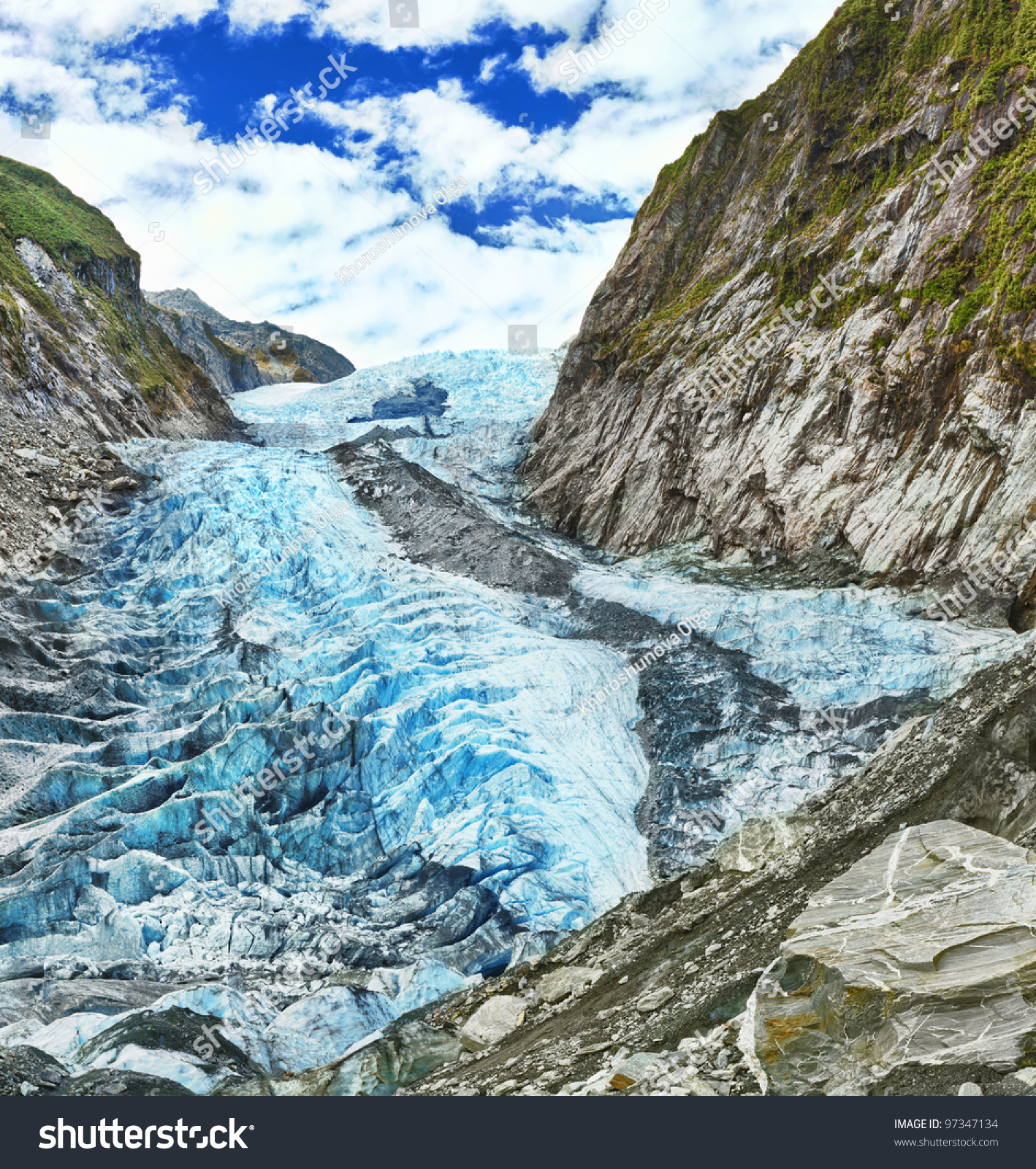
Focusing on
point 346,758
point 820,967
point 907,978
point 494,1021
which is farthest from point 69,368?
point 907,978

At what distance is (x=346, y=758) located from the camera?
1805cm

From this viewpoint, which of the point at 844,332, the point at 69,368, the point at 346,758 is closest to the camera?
the point at 346,758

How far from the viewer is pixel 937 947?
262 inches

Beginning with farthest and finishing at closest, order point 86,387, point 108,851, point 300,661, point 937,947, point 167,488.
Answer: point 86,387, point 167,488, point 300,661, point 108,851, point 937,947

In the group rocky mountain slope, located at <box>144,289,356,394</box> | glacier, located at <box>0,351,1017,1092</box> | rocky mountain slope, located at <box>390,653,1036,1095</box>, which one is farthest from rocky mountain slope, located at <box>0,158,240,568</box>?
rocky mountain slope, located at <box>390,653,1036,1095</box>

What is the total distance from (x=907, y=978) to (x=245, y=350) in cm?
8473

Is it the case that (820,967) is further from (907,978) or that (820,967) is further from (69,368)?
(69,368)

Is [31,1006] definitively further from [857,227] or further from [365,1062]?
[857,227]

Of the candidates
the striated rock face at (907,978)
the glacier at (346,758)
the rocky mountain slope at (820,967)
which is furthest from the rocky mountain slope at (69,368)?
the striated rock face at (907,978)

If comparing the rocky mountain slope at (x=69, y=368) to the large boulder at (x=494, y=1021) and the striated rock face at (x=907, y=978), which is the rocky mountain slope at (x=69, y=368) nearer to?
the large boulder at (x=494, y=1021)

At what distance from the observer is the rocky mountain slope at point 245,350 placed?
212 feet
